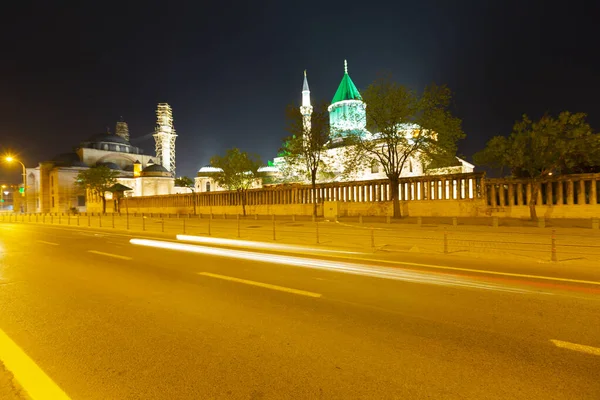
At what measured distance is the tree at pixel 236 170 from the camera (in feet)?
148

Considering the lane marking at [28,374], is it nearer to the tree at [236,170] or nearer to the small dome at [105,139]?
the tree at [236,170]

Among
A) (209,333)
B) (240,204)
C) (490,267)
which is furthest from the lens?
(240,204)

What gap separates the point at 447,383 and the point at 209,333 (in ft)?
10.4

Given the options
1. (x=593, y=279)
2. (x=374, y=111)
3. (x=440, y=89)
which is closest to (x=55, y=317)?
(x=593, y=279)

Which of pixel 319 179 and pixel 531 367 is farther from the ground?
pixel 319 179

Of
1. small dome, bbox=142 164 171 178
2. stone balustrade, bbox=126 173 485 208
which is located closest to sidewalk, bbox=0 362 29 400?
stone balustrade, bbox=126 173 485 208

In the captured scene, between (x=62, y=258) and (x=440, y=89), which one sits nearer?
(x=62, y=258)

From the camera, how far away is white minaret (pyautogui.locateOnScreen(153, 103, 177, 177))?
389 feet

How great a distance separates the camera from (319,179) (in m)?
50.2

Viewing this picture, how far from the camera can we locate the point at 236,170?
1766 inches

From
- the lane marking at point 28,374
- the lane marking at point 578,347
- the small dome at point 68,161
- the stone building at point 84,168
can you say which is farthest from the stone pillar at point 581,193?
the small dome at point 68,161

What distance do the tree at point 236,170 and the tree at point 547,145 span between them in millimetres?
28989

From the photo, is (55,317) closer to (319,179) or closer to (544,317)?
(544,317)

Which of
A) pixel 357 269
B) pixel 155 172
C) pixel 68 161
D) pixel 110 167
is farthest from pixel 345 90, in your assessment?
pixel 357 269
